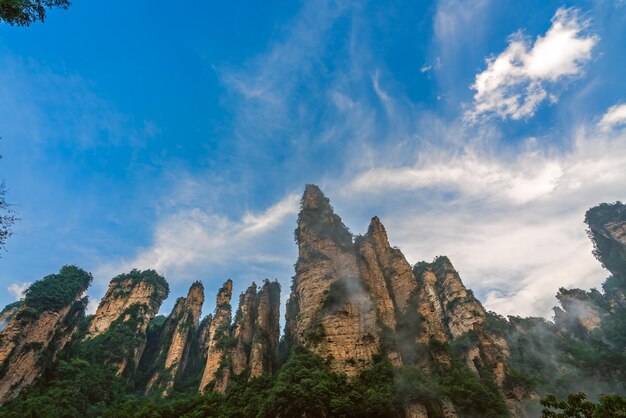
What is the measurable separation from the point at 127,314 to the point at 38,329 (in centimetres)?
1989

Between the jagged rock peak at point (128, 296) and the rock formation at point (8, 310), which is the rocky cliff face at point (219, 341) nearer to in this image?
the jagged rock peak at point (128, 296)

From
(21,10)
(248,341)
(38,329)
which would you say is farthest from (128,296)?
(21,10)

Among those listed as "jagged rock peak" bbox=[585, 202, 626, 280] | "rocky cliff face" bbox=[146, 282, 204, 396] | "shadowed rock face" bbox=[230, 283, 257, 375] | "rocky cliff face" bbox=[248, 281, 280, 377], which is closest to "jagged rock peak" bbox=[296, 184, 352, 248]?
"rocky cliff face" bbox=[248, 281, 280, 377]

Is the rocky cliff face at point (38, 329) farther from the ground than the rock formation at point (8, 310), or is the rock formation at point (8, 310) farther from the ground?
the rock formation at point (8, 310)

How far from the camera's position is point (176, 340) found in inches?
2549

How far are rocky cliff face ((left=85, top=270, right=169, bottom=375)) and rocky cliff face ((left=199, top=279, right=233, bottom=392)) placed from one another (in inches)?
674

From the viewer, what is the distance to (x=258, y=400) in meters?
35.5

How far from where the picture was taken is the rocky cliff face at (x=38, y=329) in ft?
146

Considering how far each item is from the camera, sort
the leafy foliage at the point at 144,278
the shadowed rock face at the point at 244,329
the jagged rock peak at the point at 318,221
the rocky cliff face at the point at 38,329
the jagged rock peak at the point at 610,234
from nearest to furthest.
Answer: the rocky cliff face at the point at 38,329 → the shadowed rock face at the point at 244,329 → the jagged rock peak at the point at 318,221 → the leafy foliage at the point at 144,278 → the jagged rock peak at the point at 610,234

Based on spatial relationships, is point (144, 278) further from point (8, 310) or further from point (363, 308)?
point (363, 308)

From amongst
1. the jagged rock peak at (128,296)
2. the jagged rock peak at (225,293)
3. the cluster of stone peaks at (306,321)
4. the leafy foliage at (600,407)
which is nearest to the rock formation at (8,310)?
the cluster of stone peaks at (306,321)

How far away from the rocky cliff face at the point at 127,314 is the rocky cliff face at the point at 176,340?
4.85m

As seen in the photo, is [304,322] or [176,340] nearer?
[304,322]

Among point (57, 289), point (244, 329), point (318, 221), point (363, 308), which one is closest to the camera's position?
point (363, 308)
